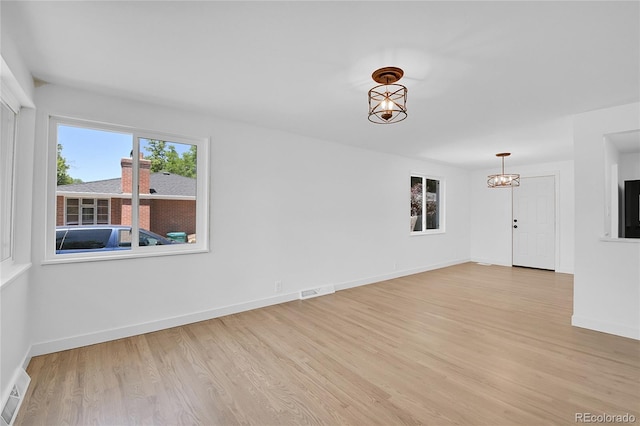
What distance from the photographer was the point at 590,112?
3227mm

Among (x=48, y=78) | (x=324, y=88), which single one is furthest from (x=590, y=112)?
(x=48, y=78)

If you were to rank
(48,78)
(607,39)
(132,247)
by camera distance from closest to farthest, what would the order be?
(607,39) → (48,78) → (132,247)

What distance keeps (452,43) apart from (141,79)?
252 centimetres

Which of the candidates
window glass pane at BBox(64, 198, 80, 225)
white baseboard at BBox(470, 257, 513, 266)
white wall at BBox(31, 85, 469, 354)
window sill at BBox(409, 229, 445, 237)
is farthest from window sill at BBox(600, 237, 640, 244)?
window glass pane at BBox(64, 198, 80, 225)

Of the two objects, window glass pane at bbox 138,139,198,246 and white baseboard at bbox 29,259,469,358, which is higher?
window glass pane at bbox 138,139,198,246

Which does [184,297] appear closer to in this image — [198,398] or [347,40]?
[198,398]

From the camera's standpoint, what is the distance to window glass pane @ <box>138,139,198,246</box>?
3.19 m

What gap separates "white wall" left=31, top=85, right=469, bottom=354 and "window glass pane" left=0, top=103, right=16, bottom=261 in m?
0.21

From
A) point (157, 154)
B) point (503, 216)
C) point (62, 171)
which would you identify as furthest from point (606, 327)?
point (62, 171)

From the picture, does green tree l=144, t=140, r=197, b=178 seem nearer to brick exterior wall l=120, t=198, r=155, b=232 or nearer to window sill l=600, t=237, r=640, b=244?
brick exterior wall l=120, t=198, r=155, b=232

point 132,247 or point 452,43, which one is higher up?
point 452,43

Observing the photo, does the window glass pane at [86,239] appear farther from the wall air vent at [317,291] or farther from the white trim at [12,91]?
the wall air vent at [317,291]

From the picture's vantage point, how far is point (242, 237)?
375 centimetres

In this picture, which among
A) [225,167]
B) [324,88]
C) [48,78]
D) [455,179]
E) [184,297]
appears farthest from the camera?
[455,179]
